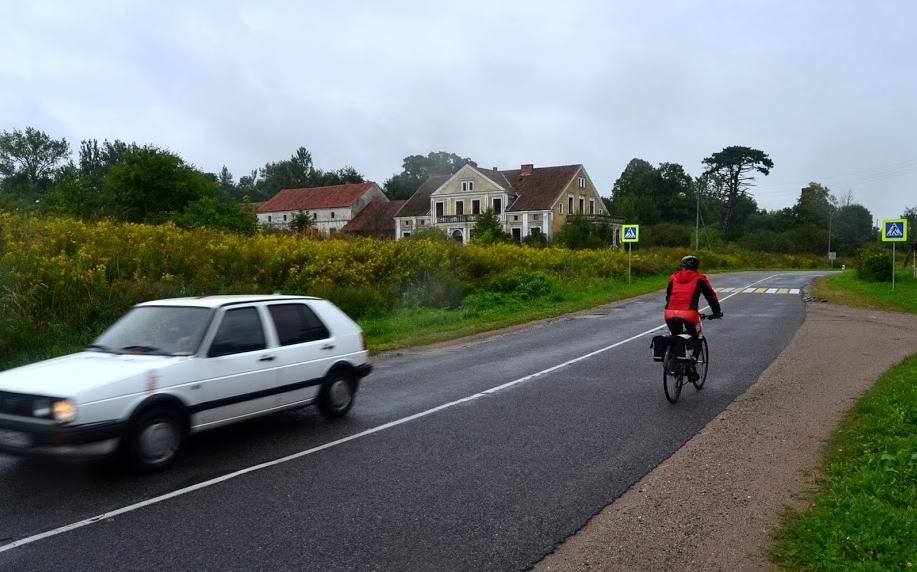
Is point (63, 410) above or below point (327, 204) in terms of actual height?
below

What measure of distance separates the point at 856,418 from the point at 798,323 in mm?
12490

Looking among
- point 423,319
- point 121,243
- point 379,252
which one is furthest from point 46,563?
point 379,252

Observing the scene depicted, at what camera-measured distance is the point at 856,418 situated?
8047mm

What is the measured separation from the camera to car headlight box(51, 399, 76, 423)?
579 centimetres

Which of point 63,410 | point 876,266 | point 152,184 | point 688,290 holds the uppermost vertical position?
point 152,184

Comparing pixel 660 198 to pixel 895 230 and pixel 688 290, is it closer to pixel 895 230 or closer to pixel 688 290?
pixel 895 230

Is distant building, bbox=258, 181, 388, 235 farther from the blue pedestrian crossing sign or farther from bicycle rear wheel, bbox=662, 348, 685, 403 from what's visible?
bicycle rear wheel, bbox=662, 348, 685, 403

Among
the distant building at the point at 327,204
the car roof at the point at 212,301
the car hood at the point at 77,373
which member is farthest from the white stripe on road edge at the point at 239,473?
the distant building at the point at 327,204

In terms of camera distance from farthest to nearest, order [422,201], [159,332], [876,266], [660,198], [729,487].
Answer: [660,198]
[422,201]
[876,266]
[159,332]
[729,487]

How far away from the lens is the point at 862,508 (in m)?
5.06

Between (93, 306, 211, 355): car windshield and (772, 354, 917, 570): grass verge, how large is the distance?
5.50 meters

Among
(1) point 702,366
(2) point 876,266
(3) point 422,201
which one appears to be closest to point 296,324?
(1) point 702,366

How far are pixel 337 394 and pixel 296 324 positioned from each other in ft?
3.34

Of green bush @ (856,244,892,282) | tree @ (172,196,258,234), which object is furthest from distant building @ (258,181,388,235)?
green bush @ (856,244,892,282)
